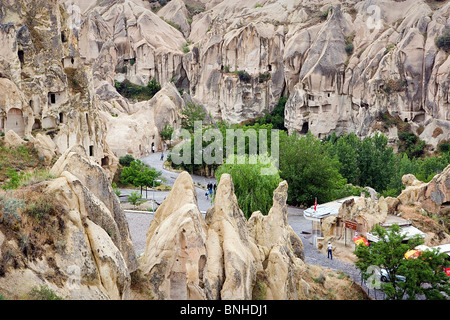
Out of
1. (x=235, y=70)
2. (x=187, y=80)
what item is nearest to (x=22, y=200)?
(x=235, y=70)

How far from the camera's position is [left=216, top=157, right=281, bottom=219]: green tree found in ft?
87.2

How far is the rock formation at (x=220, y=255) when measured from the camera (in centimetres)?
1196

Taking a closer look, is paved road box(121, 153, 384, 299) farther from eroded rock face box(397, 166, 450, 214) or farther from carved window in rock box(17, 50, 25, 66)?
carved window in rock box(17, 50, 25, 66)

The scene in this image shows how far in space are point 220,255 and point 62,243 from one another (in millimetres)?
4480

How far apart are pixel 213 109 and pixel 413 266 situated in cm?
5928

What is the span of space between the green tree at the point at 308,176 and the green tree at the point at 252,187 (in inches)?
189

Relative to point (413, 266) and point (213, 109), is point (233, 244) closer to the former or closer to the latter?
point (413, 266)

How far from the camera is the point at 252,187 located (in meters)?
27.2

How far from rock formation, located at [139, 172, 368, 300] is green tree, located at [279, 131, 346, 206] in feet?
52.2

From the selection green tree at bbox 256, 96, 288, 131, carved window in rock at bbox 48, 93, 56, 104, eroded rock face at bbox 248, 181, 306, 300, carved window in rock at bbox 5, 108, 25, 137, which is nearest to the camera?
eroded rock face at bbox 248, 181, 306, 300

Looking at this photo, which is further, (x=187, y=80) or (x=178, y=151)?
(x=187, y=80)

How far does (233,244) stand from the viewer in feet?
44.1

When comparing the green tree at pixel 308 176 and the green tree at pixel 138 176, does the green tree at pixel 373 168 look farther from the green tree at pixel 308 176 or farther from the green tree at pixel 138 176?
the green tree at pixel 138 176

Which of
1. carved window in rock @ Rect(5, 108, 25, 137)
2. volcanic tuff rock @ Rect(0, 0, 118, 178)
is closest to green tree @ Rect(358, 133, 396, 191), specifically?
volcanic tuff rock @ Rect(0, 0, 118, 178)
